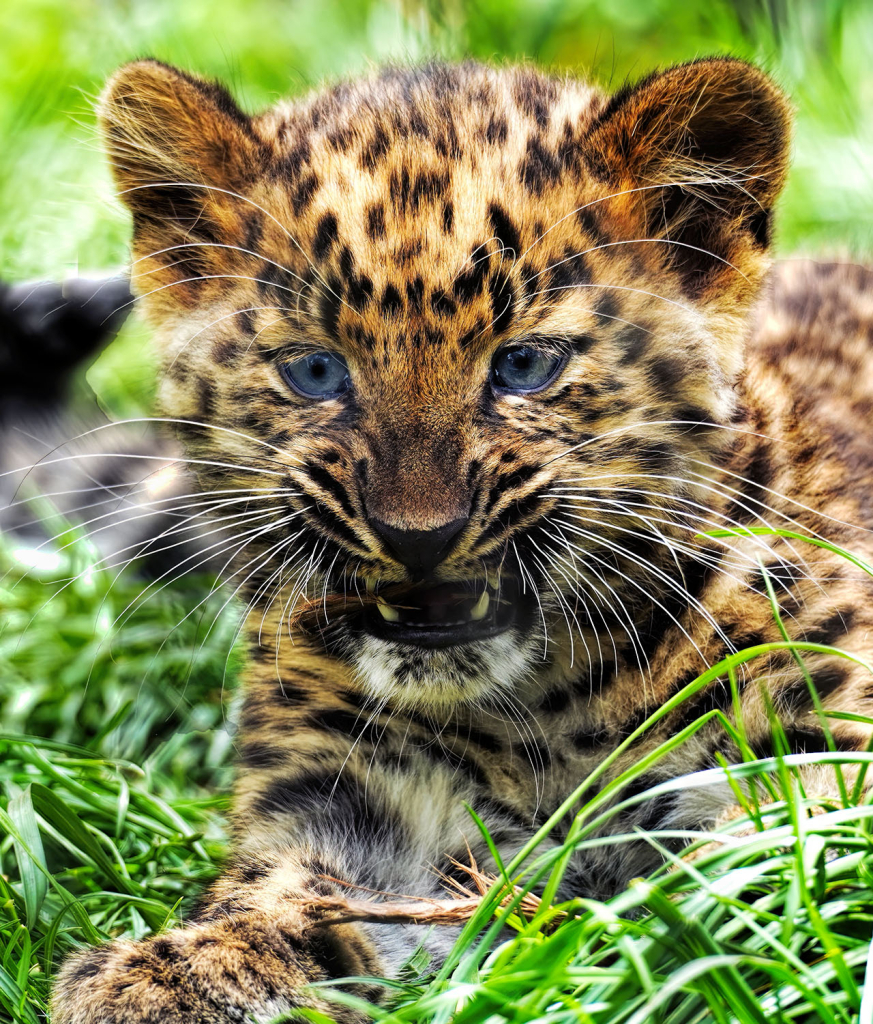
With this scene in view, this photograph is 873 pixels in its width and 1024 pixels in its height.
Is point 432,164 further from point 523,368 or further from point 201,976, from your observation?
point 201,976

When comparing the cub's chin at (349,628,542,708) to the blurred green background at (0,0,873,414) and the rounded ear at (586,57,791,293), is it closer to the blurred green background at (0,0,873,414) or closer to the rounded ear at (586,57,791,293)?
the rounded ear at (586,57,791,293)

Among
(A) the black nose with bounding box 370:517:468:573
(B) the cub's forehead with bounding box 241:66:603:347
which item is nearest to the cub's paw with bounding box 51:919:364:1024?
(A) the black nose with bounding box 370:517:468:573

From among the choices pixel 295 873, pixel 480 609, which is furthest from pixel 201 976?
pixel 480 609

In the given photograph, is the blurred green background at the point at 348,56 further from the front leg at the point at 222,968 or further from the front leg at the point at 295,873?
the front leg at the point at 222,968

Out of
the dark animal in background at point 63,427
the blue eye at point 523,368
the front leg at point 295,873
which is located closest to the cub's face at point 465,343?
the blue eye at point 523,368

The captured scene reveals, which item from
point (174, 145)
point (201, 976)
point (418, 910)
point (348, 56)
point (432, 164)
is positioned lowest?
point (201, 976)

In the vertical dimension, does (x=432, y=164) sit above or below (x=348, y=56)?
below

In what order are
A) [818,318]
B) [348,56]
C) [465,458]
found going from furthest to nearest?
[348,56] → [818,318] → [465,458]

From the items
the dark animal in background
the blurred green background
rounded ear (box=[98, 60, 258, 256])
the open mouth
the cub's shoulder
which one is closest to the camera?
Answer: the open mouth
